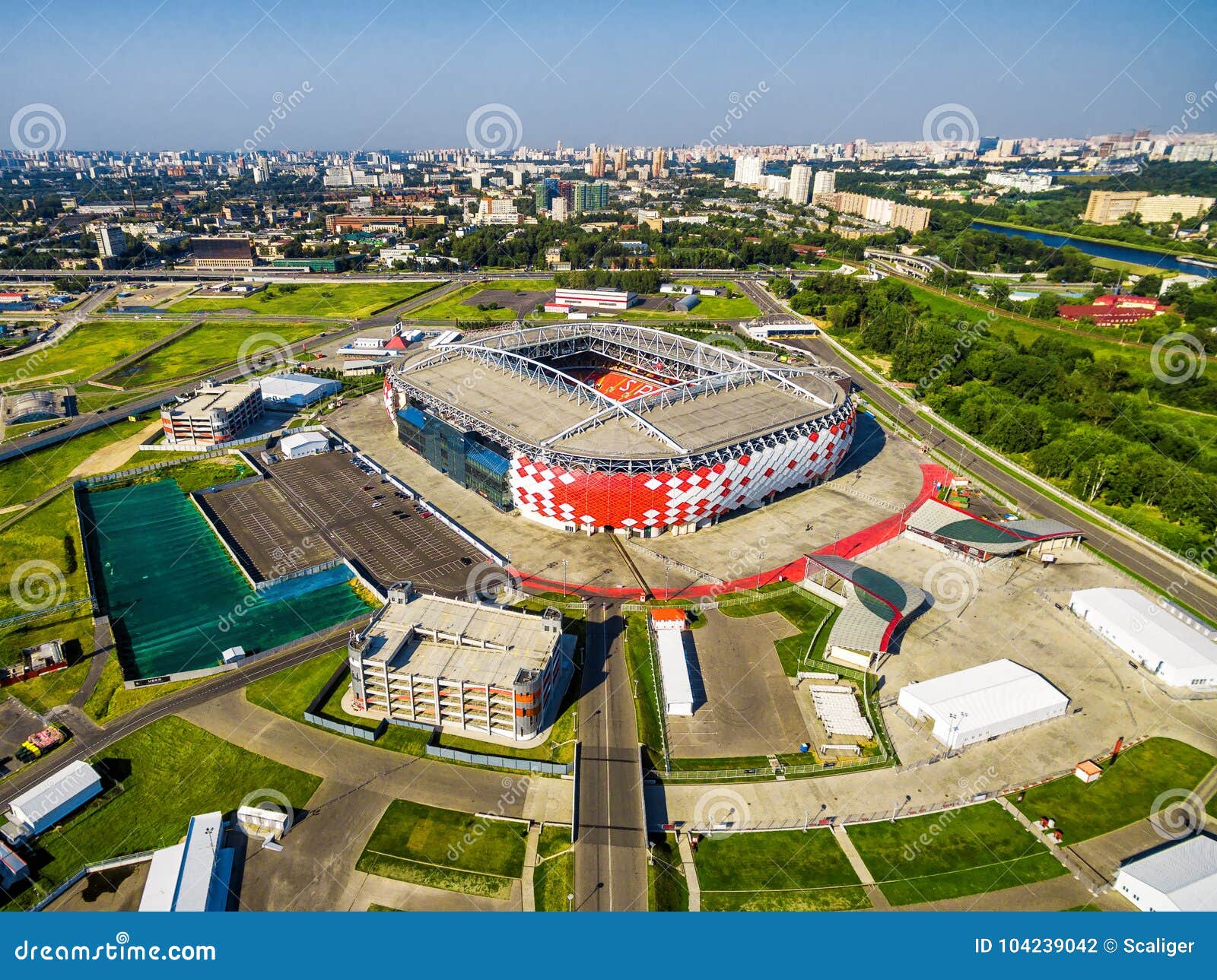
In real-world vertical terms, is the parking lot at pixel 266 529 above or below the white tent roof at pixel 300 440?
below

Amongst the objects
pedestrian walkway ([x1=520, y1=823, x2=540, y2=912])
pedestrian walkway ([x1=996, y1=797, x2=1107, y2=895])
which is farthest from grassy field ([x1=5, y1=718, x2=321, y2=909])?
pedestrian walkway ([x1=996, y1=797, x2=1107, y2=895])

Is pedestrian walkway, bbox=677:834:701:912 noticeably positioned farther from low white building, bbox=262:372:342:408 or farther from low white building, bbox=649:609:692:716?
low white building, bbox=262:372:342:408

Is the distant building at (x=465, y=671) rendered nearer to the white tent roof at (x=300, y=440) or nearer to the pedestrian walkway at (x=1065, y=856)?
the pedestrian walkway at (x=1065, y=856)

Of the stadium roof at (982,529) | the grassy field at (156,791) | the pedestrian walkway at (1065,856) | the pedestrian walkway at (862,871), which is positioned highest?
the stadium roof at (982,529)

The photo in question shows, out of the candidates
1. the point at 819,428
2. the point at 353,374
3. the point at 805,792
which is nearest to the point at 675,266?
the point at 353,374

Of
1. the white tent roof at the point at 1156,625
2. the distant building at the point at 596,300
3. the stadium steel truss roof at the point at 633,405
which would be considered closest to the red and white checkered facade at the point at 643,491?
the stadium steel truss roof at the point at 633,405

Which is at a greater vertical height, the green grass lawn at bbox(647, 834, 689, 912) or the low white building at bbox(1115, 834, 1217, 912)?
the low white building at bbox(1115, 834, 1217, 912)

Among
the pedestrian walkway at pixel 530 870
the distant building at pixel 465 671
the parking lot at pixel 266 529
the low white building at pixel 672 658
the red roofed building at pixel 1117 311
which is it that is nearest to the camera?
the pedestrian walkway at pixel 530 870

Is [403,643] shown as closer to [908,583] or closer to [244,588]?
[244,588]
